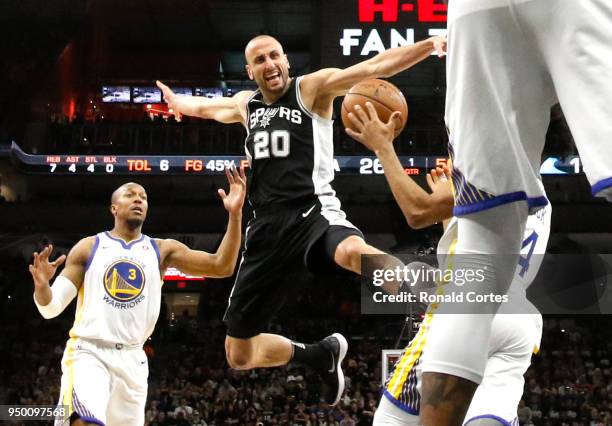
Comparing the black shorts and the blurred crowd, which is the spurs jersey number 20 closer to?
the black shorts

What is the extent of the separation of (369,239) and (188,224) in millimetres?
3810

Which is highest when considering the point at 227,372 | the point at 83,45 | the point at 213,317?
the point at 83,45

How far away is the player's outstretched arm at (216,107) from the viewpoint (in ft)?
17.4

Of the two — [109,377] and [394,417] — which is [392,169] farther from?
[109,377]

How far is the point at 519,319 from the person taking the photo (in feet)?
10.4

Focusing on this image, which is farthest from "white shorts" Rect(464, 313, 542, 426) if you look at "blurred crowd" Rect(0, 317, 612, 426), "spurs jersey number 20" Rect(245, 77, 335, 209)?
"blurred crowd" Rect(0, 317, 612, 426)

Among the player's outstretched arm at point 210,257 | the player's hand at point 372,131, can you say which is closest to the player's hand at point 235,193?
the player's outstretched arm at point 210,257

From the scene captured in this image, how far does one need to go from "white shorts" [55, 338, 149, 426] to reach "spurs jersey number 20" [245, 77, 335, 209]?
1245 mm

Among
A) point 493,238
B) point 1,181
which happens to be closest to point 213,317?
point 1,181

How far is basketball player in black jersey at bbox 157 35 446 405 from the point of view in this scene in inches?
184

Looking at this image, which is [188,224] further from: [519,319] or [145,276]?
[519,319]

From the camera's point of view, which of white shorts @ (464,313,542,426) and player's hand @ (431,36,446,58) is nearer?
white shorts @ (464,313,542,426)

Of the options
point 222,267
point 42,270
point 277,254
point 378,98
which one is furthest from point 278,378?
point 378,98

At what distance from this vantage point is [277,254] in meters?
4.73
